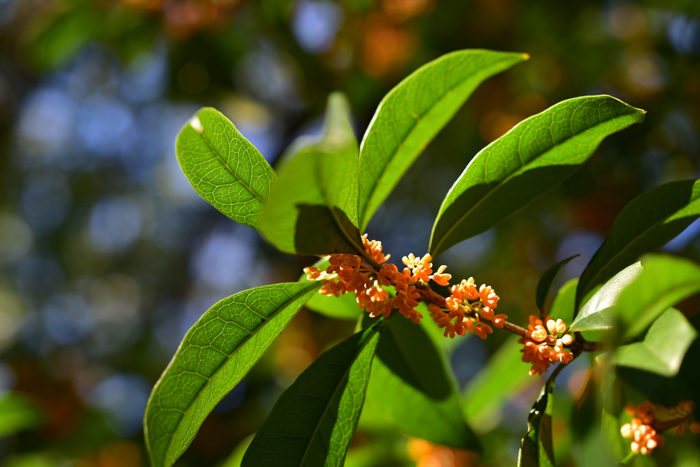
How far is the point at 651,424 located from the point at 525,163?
509 millimetres

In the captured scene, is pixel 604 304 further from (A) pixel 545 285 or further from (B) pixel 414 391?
(B) pixel 414 391

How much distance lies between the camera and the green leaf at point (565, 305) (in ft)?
3.20

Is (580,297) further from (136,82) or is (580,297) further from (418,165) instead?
(136,82)

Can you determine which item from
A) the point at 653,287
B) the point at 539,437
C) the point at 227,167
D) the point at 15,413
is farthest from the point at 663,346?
the point at 15,413

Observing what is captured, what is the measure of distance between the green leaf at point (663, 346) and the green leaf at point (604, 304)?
0.06m

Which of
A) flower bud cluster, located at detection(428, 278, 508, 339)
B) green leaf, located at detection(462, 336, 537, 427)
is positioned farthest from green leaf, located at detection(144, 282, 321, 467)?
green leaf, located at detection(462, 336, 537, 427)

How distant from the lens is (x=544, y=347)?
79 cm

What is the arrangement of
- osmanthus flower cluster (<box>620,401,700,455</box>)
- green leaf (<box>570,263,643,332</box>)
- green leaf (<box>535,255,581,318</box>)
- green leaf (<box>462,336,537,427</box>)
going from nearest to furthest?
1. green leaf (<box>570,263,643,332</box>)
2. osmanthus flower cluster (<box>620,401,700,455</box>)
3. green leaf (<box>535,255,581,318</box>)
4. green leaf (<box>462,336,537,427</box>)

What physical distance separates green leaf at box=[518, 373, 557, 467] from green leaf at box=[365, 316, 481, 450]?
0.35 m

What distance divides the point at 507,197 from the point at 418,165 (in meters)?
3.31

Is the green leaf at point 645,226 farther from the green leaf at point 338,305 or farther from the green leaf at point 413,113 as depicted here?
the green leaf at point 338,305

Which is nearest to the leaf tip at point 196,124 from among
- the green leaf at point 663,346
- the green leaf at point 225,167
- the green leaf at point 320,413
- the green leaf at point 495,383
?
the green leaf at point 225,167

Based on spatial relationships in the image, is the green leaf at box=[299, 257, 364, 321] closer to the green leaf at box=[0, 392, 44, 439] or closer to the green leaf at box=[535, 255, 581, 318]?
the green leaf at box=[535, 255, 581, 318]

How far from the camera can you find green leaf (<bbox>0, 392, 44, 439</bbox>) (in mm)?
2375
